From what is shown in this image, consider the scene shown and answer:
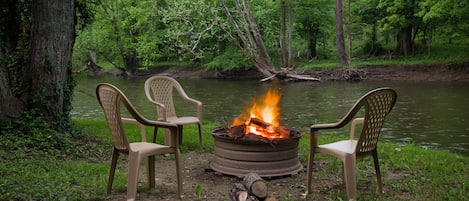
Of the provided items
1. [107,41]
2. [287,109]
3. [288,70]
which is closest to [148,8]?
[107,41]

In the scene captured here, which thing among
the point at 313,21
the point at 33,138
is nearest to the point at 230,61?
the point at 313,21

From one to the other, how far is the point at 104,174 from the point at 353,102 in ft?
37.3

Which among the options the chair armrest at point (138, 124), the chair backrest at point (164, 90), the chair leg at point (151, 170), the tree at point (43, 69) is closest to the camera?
the chair leg at point (151, 170)

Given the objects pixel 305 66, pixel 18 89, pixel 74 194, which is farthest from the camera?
pixel 305 66

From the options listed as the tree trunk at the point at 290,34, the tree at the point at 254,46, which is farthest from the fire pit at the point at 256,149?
the tree trunk at the point at 290,34

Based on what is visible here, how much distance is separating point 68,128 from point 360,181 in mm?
4010

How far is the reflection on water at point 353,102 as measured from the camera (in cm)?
959

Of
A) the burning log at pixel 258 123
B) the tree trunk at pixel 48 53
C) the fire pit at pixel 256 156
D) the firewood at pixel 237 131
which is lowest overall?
the fire pit at pixel 256 156

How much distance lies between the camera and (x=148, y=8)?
95.9 feet

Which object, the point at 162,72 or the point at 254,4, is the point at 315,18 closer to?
the point at 254,4

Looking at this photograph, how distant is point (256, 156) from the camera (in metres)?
4.91

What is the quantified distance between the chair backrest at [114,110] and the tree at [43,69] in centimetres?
246

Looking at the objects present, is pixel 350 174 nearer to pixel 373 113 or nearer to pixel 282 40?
pixel 373 113

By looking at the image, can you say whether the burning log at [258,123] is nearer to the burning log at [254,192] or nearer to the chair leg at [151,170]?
the chair leg at [151,170]
